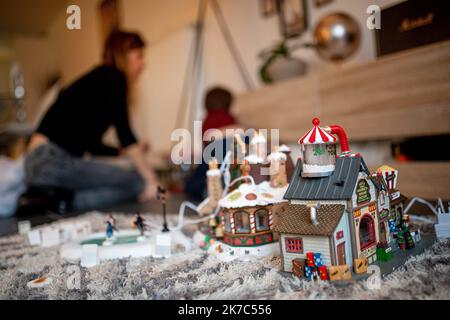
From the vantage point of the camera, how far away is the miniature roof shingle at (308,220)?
58 centimetres

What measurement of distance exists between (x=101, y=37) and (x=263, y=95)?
805 millimetres

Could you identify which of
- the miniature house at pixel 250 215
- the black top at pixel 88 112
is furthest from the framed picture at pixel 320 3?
the miniature house at pixel 250 215

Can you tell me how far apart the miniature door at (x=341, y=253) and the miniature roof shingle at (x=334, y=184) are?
0.07 meters

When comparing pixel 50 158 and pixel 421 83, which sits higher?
pixel 421 83

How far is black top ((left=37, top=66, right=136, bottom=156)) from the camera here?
5.47 ft

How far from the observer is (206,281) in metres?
0.65

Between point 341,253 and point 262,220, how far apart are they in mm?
211

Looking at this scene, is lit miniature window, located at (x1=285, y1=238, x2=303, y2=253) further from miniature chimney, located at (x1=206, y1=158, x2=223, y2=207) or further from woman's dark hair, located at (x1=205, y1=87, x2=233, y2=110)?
woman's dark hair, located at (x1=205, y1=87, x2=233, y2=110)

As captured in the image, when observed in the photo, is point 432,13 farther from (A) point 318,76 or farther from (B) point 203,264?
(B) point 203,264

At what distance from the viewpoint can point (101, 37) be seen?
1651 millimetres

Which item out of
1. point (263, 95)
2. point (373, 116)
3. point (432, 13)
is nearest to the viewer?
point (432, 13)

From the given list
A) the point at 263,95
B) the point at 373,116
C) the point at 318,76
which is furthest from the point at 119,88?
the point at 373,116

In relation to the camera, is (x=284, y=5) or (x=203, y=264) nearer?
(x=203, y=264)

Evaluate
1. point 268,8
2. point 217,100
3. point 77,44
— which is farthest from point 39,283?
point 268,8
